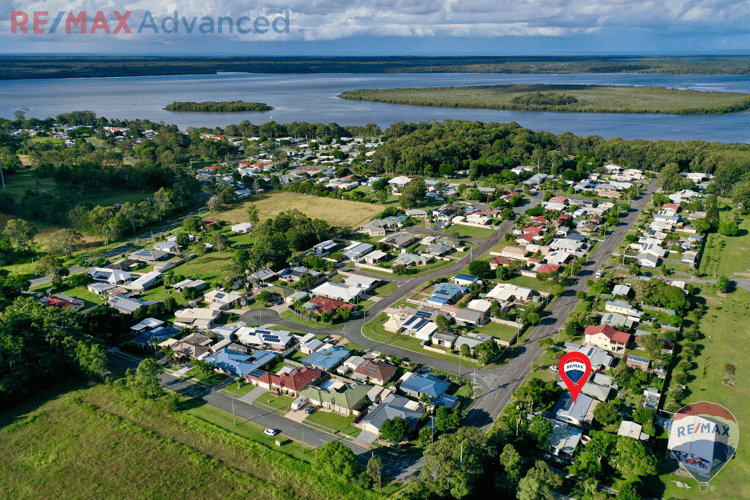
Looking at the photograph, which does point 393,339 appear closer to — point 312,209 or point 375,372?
point 375,372

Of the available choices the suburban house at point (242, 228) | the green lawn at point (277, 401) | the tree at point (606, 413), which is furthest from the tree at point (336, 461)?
the suburban house at point (242, 228)

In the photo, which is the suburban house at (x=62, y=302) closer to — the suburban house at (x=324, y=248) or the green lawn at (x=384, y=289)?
the suburban house at (x=324, y=248)

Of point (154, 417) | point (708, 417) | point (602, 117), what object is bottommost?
point (154, 417)

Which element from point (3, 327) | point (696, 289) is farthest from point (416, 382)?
point (696, 289)

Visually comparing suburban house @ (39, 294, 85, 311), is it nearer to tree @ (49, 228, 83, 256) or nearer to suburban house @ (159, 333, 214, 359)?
suburban house @ (159, 333, 214, 359)

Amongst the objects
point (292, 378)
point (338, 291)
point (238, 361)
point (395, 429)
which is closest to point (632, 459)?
point (395, 429)

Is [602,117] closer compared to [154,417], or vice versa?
[154,417]

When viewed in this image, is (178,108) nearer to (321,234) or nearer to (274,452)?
(321,234)
